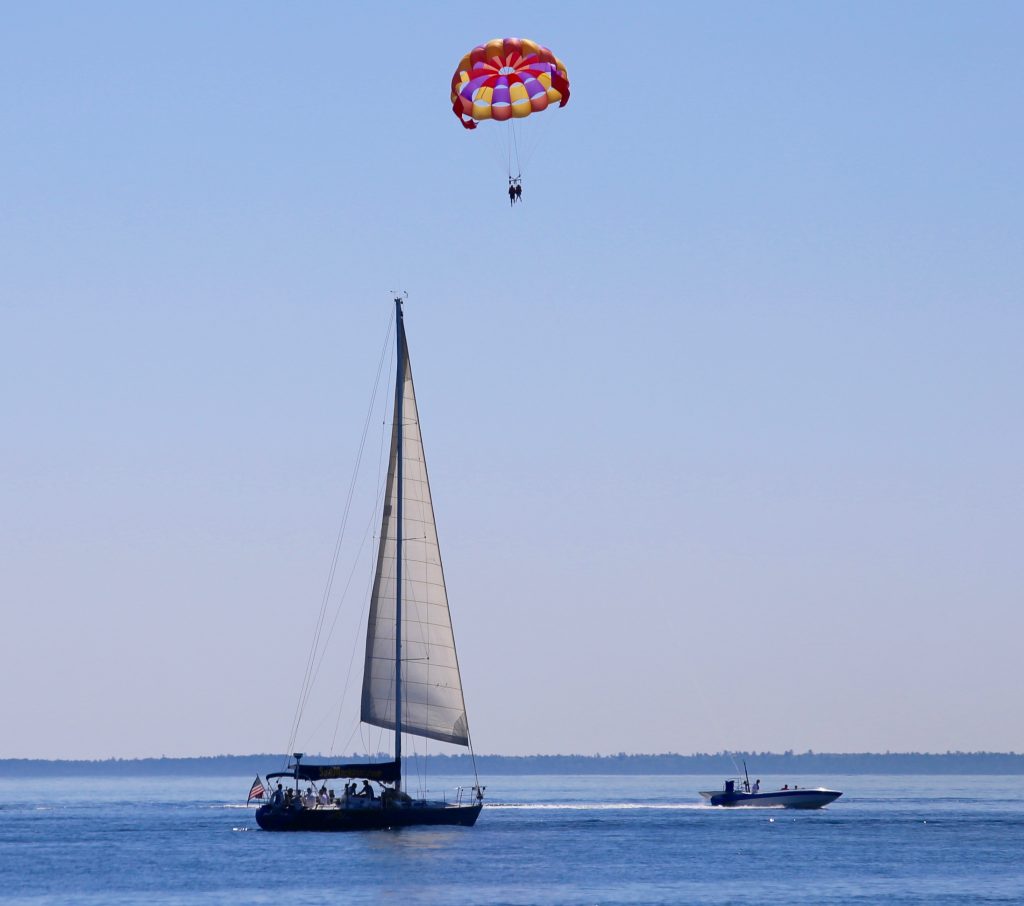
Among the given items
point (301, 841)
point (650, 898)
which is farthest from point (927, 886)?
point (301, 841)

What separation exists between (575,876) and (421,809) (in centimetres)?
1685

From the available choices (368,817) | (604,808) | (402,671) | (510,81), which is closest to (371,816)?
(368,817)

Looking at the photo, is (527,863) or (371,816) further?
(371,816)

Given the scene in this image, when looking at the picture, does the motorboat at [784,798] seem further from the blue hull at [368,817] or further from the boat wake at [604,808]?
Answer: the blue hull at [368,817]

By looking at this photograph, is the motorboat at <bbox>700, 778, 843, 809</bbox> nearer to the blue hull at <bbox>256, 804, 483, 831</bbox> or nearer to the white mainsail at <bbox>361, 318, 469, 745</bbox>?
the blue hull at <bbox>256, 804, 483, 831</bbox>

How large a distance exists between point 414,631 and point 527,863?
15911mm

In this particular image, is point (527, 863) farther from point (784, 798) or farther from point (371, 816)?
point (784, 798)

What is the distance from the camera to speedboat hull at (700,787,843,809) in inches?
5443

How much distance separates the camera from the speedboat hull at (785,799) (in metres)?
138

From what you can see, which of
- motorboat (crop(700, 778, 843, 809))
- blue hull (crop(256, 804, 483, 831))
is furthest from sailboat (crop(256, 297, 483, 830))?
motorboat (crop(700, 778, 843, 809))

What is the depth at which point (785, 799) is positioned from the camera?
455 feet

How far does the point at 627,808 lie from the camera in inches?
6186

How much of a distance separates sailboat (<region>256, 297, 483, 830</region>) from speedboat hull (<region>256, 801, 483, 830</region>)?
0.05 metres

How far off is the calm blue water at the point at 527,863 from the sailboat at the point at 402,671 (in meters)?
1.44
